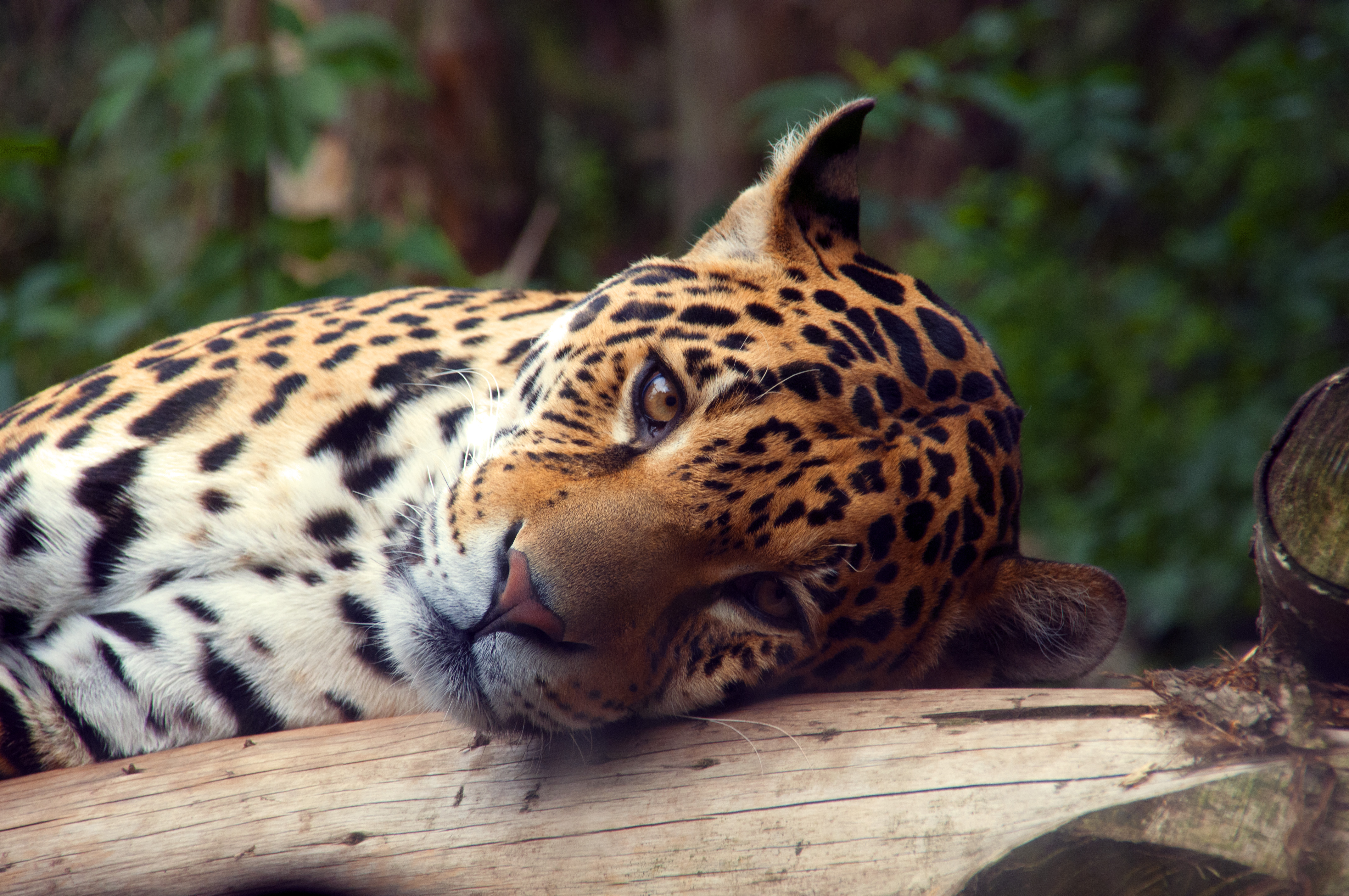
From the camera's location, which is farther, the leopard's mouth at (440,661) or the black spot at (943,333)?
the black spot at (943,333)

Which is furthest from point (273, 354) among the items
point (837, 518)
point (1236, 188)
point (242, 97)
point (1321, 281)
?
point (1236, 188)

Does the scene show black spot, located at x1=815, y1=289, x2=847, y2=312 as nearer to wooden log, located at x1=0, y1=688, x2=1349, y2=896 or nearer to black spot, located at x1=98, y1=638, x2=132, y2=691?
wooden log, located at x1=0, y1=688, x2=1349, y2=896

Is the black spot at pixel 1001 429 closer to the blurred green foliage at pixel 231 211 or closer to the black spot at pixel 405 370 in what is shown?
the black spot at pixel 405 370

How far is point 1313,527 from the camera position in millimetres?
2254

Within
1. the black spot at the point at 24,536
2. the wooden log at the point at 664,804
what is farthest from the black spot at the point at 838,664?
the black spot at the point at 24,536

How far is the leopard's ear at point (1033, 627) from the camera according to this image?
9.85ft

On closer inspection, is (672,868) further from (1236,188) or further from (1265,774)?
(1236,188)

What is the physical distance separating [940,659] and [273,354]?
2.30 meters

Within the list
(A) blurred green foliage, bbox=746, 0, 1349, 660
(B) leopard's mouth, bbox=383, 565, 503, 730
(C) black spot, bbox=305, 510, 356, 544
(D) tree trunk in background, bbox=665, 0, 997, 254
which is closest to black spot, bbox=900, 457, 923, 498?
(B) leopard's mouth, bbox=383, 565, 503, 730

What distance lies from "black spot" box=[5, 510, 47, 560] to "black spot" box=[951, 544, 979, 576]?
264 cm

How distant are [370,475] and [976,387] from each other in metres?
1.84

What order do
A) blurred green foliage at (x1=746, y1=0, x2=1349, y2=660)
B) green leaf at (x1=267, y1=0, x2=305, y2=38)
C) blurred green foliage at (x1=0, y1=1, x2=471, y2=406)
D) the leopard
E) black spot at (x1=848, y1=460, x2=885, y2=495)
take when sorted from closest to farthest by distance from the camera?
the leopard, black spot at (x1=848, y1=460, x2=885, y2=495), blurred green foliage at (x1=0, y1=1, x2=471, y2=406), green leaf at (x1=267, y1=0, x2=305, y2=38), blurred green foliage at (x1=746, y1=0, x2=1349, y2=660)

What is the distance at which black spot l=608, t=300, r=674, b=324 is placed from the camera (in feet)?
10.4

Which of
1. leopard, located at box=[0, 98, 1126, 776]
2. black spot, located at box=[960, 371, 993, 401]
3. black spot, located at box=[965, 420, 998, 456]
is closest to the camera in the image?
leopard, located at box=[0, 98, 1126, 776]
